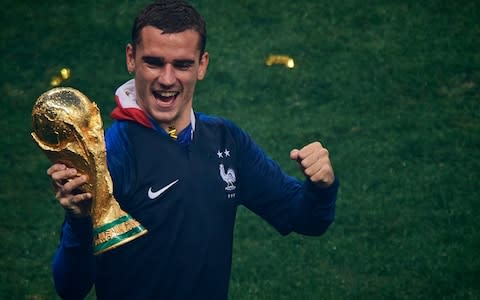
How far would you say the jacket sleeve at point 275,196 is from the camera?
4.39 m

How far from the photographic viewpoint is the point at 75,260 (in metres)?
3.57

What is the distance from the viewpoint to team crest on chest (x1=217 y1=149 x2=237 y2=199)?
4.18 meters

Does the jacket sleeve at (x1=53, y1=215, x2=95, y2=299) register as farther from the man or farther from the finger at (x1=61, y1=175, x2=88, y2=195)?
the finger at (x1=61, y1=175, x2=88, y2=195)

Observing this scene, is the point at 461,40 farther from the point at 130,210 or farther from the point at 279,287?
the point at 130,210

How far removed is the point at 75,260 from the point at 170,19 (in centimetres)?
130

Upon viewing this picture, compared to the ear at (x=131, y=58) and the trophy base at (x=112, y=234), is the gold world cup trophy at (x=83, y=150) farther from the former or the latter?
the ear at (x=131, y=58)

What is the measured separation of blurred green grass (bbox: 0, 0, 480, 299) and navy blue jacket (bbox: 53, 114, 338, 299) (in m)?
4.25

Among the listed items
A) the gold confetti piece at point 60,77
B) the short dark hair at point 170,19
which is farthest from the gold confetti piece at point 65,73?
the short dark hair at point 170,19

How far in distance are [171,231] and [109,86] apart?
886 cm

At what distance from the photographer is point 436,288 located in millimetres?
8172

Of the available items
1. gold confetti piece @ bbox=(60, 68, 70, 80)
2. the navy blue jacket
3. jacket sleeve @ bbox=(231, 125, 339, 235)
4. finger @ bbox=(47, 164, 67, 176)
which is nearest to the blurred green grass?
gold confetti piece @ bbox=(60, 68, 70, 80)

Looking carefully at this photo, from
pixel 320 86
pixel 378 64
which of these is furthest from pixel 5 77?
pixel 378 64

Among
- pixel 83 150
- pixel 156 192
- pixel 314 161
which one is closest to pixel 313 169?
pixel 314 161

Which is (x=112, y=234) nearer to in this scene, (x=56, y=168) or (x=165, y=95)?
(x=56, y=168)
